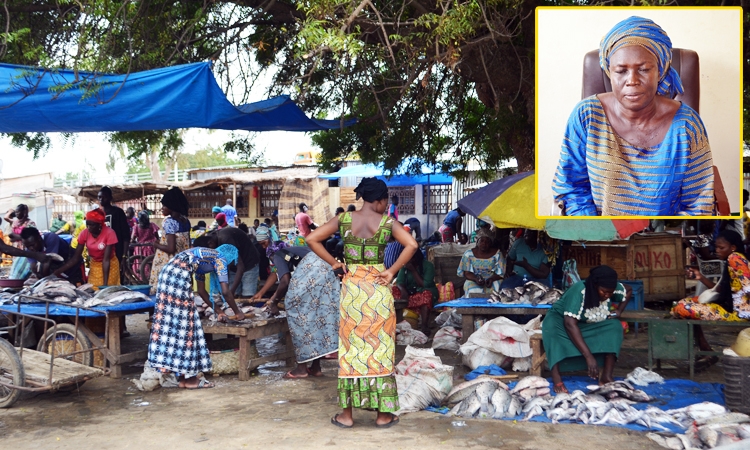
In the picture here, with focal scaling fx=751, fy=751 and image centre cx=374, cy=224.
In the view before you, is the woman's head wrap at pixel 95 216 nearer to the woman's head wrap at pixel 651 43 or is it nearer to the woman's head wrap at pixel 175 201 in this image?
the woman's head wrap at pixel 175 201

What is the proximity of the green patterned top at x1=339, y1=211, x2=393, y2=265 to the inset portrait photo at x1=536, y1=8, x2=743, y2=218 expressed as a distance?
1364mm

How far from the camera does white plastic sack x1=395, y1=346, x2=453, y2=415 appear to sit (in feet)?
19.9

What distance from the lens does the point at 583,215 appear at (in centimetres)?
573

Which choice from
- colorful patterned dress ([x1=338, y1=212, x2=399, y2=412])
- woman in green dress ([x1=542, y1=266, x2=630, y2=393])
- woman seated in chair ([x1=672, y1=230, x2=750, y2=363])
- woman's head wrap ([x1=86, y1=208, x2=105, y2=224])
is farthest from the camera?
woman's head wrap ([x1=86, y1=208, x2=105, y2=224])

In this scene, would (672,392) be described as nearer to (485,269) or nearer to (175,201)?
(485,269)

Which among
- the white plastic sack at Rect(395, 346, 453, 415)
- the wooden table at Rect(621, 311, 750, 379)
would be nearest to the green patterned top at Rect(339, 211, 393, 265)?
the white plastic sack at Rect(395, 346, 453, 415)

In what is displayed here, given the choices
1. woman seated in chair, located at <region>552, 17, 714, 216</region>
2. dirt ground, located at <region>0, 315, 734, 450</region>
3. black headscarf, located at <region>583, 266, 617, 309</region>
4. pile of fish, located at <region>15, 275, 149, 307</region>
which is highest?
woman seated in chair, located at <region>552, 17, 714, 216</region>

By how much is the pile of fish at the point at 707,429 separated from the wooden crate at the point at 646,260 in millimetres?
4551

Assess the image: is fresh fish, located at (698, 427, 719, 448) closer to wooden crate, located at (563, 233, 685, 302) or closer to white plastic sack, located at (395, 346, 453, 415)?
white plastic sack, located at (395, 346, 453, 415)

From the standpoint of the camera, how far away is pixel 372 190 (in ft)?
18.5

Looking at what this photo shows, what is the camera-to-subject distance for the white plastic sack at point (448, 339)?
8727 millimetres

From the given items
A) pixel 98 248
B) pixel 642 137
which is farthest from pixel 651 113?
pixel 98 248

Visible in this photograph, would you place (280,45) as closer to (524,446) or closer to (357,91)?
(357,91)

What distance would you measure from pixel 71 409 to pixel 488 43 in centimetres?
544
